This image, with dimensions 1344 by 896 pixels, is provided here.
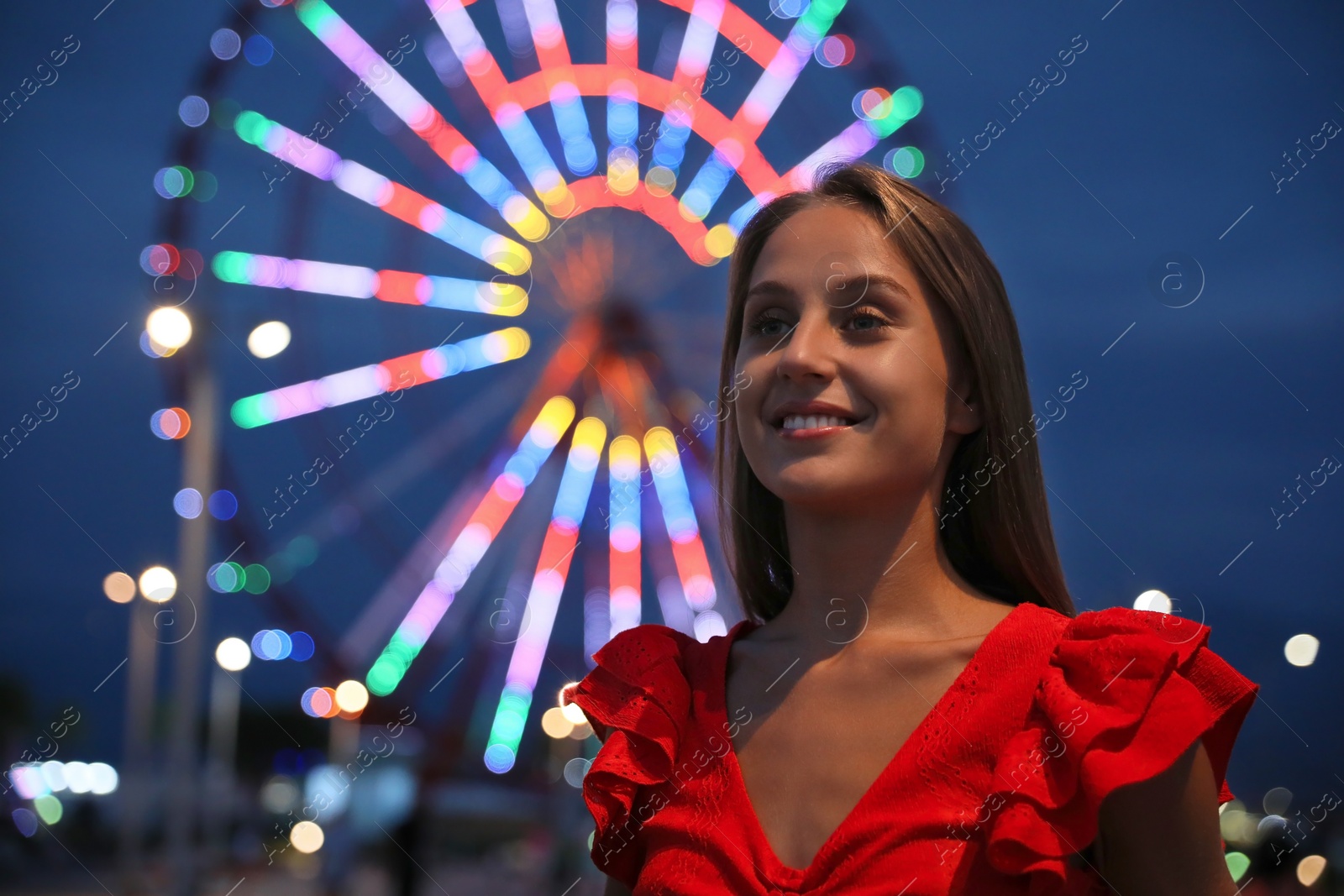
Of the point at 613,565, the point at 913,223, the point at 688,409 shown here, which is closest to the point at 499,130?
the point at 688,409

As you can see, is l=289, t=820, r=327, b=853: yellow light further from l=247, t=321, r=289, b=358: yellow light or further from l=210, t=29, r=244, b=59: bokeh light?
l=210, t=29, r=244, b=59: bokeh light

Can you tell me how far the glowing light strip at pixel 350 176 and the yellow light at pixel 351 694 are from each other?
395 cm

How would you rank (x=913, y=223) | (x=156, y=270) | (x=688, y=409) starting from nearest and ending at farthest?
(x=913, y=223) → (x=688, y=409) → (x=156, y=270)

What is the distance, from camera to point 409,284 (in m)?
11.1

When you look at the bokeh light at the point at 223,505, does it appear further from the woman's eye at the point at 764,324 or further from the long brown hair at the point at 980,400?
the woman's eye at the point at 764,324

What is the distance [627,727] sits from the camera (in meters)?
2.07

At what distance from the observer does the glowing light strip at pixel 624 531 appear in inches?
402

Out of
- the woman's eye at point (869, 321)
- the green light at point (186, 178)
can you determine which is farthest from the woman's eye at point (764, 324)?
the green light at point (186, 178)

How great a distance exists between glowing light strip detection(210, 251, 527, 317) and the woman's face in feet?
29.7

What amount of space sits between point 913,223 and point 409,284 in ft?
31.1

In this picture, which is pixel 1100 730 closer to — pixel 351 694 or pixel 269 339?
pixel 269 339

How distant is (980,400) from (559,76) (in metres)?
9.87

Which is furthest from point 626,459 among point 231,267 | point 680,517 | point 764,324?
point 764,324

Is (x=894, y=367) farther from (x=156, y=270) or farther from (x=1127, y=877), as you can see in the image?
(x=156, y=270)
